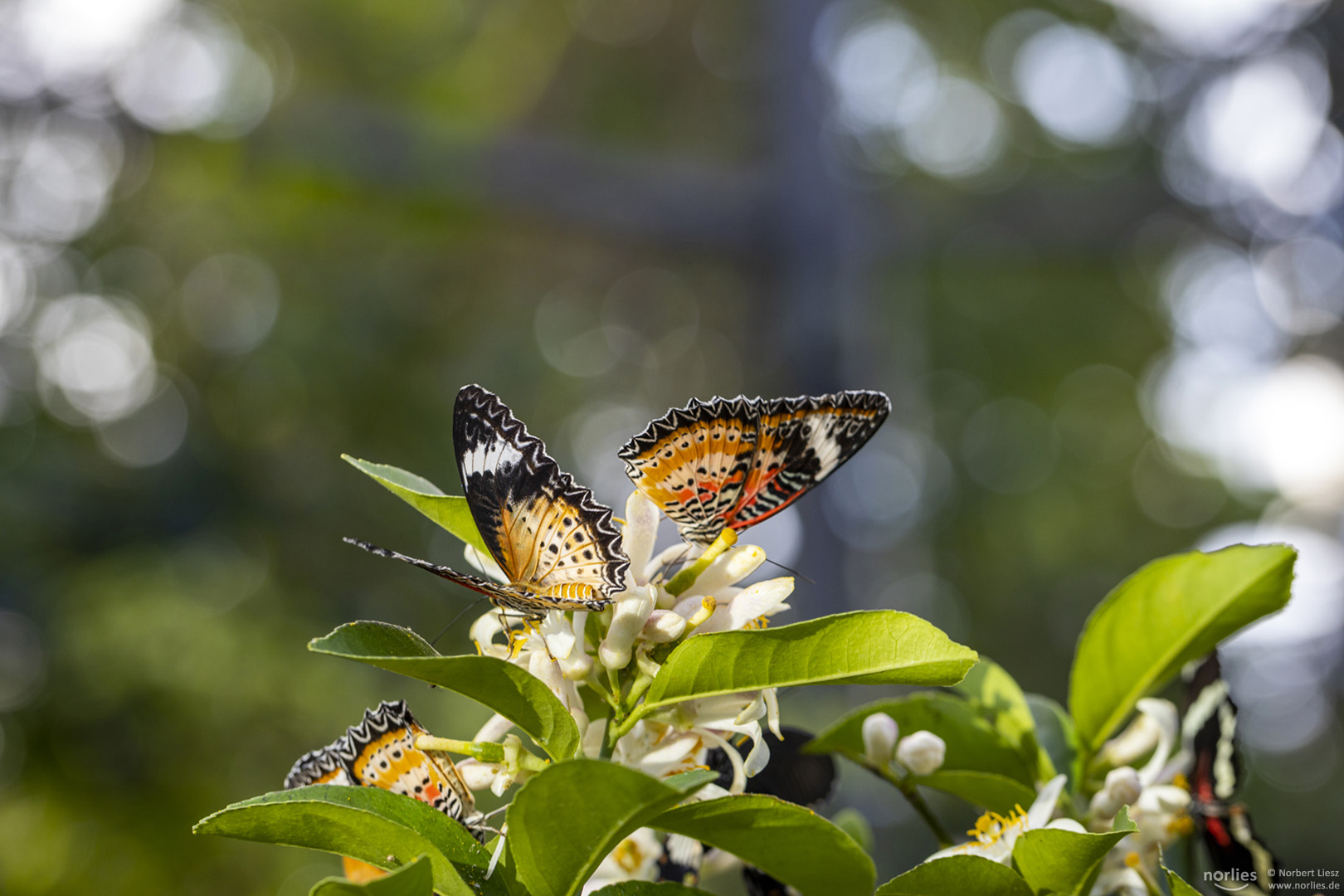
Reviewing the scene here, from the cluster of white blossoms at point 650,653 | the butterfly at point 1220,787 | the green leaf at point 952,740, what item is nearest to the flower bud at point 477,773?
the cluster of white blossoms at point 650,653

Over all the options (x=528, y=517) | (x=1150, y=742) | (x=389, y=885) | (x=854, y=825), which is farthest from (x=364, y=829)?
(x=1150, y=742)

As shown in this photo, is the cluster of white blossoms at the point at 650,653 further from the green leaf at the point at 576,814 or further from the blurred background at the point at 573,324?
the blurred background at the point at 573,324

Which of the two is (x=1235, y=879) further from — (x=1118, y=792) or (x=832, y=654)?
(x=832, y=654)

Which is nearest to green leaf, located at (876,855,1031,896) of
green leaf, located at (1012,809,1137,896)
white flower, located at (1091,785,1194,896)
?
green leaf, located at (1012,809,1137,896)

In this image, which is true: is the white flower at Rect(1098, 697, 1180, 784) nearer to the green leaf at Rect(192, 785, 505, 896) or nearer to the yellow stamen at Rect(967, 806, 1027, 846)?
the yellow stamen at Rect(967, 806, 1027, 846)

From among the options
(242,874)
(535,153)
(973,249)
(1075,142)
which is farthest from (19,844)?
(1075,142)

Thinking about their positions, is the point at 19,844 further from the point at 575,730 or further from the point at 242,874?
the point at 575,730
